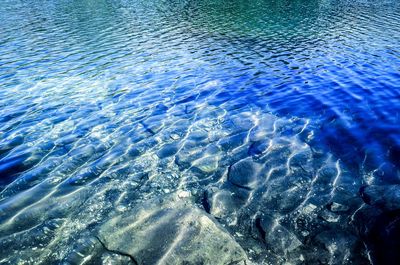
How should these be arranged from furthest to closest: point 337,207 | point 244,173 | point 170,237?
point 244,173, point 337,207, point 170,237

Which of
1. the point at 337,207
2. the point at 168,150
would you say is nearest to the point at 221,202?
the point at 337,207

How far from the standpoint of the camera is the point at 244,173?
10.1 m

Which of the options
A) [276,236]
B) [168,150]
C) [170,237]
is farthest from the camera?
[168,150]

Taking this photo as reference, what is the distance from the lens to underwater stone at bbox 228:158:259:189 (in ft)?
31.9

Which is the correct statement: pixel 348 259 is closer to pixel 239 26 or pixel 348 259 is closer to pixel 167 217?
pixel 167 217

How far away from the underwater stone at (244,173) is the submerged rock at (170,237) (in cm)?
228

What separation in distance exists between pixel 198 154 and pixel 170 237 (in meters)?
4.69

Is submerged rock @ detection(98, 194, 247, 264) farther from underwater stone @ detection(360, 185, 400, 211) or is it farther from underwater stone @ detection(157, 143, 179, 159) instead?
underwater stone @ detection(360, 185, 400, 211)

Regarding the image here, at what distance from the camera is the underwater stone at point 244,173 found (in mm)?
9711

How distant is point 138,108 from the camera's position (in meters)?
16.0

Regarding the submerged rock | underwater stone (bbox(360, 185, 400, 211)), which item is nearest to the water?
the submerged rock

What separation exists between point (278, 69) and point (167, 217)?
18670mm

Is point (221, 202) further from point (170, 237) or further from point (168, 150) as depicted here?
point (168, 150)

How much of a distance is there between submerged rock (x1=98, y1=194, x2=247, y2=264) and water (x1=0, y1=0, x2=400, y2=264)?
0.11ft
